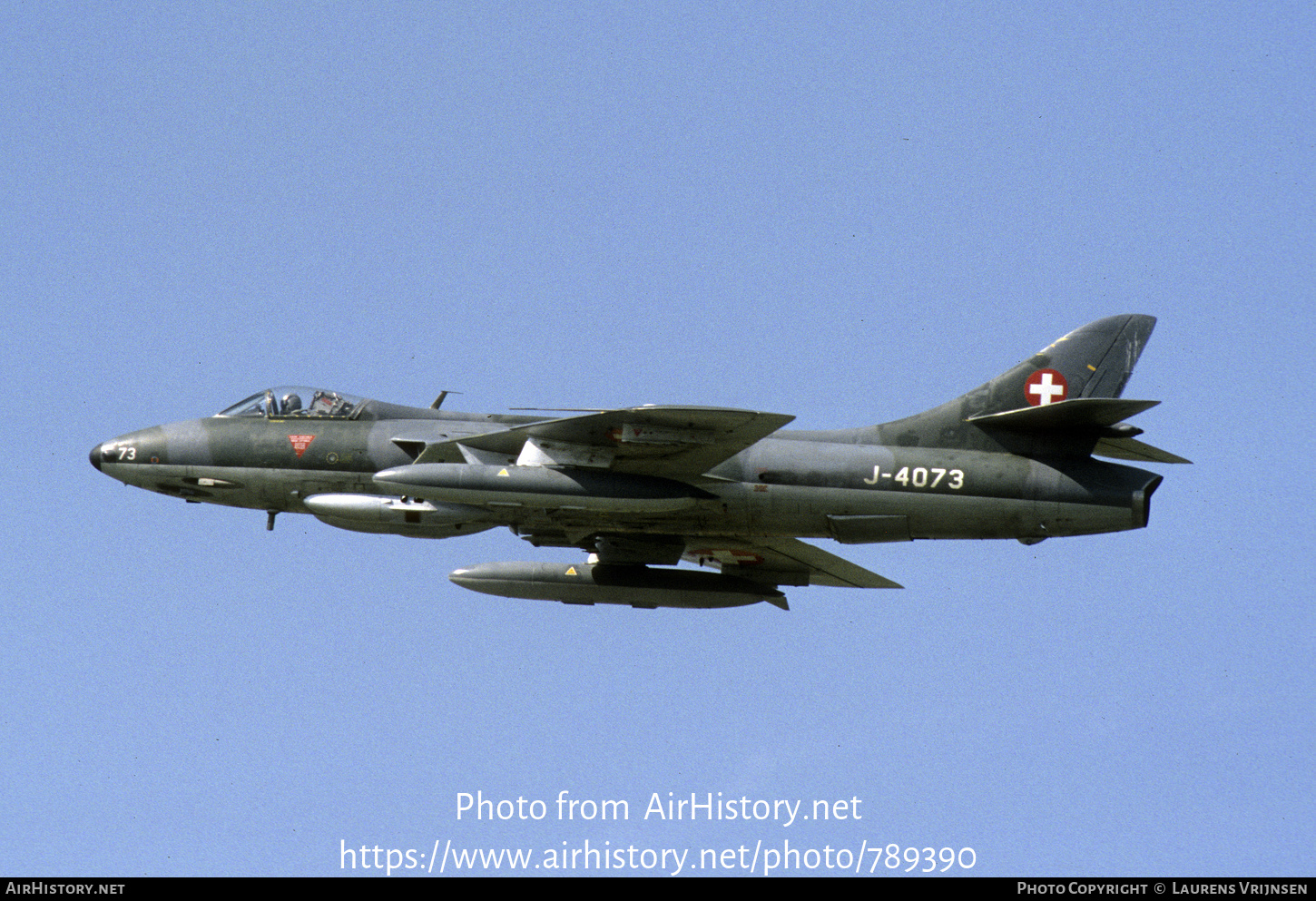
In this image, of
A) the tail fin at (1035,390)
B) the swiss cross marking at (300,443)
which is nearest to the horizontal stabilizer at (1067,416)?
the tail fin at (1035,390)

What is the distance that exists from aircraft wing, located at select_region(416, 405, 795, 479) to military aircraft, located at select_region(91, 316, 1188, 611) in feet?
0.10

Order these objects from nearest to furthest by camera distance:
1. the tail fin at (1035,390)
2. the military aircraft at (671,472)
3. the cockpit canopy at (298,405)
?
the military aircraft at (671,472), the tail fin at (1035,390), the cockpit canopy at (298,405)

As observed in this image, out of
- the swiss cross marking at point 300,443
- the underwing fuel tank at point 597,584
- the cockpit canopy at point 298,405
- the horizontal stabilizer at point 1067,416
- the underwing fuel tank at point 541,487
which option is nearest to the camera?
the horizontal stabilizer at point 1067,416

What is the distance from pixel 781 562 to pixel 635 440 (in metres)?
4.92

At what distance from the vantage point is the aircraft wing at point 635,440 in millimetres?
19203

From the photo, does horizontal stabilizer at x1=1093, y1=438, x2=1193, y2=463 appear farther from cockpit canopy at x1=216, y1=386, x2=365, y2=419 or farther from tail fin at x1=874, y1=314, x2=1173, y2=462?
cockpit canopy at x1=216, y1=386, x2=365, y2=419

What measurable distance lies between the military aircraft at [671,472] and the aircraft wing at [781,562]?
10cm

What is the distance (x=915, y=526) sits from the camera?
67.1ft

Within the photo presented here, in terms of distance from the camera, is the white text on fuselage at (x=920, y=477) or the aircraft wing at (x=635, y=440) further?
the white text on fuselage at (x=920, y=477)

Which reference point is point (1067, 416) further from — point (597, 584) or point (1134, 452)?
point (597, 584)

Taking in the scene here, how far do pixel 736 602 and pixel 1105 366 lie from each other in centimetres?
639

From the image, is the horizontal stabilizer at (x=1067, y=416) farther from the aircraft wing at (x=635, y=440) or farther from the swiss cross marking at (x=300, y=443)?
the swiss cross marking at (x=300, y=443)
